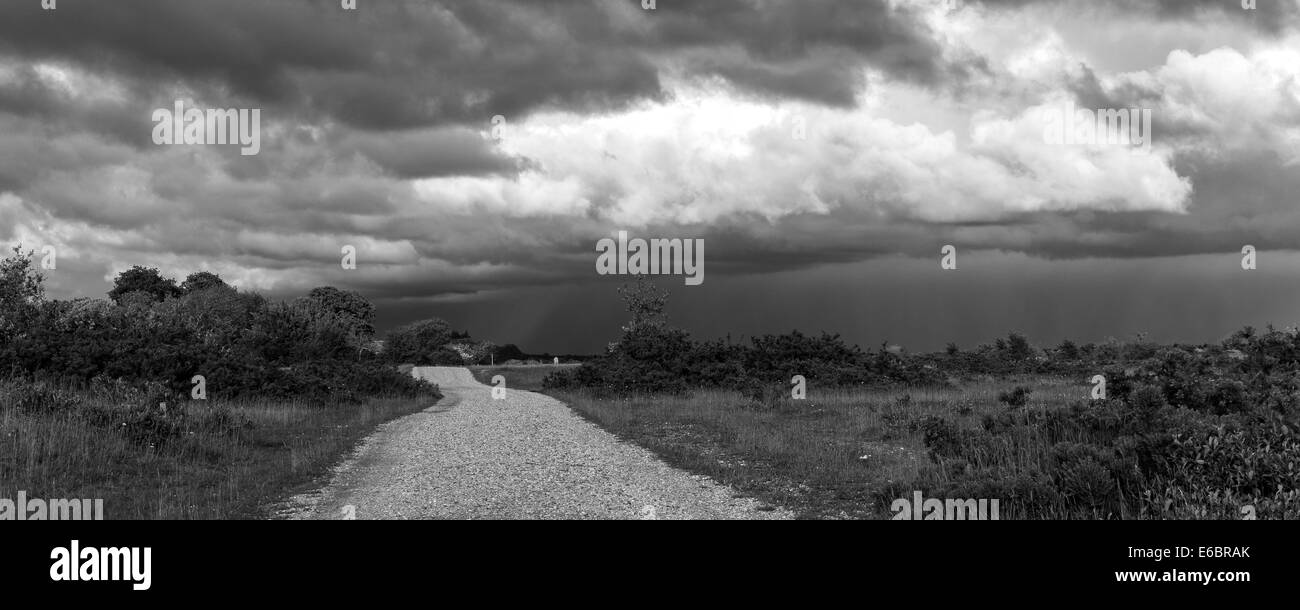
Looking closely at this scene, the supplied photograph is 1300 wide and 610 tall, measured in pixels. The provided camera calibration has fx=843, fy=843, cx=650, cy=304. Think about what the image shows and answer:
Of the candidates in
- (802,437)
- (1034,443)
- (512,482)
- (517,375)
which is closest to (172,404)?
(512,482)

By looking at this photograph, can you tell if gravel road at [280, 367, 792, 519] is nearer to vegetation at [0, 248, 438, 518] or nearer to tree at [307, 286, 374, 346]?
vegetation at [0, 248, 438, 518]

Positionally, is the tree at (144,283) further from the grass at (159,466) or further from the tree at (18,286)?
the grass at (159,466)

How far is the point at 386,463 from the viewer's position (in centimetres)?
1638

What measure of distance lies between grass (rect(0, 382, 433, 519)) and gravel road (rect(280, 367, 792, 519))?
0.77m

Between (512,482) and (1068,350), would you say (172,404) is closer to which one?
(512,482)

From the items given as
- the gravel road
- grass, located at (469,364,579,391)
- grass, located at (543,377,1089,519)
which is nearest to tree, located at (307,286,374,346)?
grass, located at (469,364,579,391)

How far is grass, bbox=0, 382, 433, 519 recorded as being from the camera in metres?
12.0

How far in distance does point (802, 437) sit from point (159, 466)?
13580 mm

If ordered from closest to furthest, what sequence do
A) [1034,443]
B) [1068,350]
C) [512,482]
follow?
[512,482] < [1034,443] < [1068,350]

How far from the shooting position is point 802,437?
66.9 feet

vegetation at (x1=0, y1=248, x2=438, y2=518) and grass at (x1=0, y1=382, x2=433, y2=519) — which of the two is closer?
grass at (x1=0, y1=382, x2=433, y2=519)

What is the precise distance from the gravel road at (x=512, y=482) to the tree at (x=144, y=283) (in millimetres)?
88239

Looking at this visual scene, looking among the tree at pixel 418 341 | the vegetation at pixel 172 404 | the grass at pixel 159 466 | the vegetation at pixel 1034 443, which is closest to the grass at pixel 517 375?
the vegetation at pixel 172 404
